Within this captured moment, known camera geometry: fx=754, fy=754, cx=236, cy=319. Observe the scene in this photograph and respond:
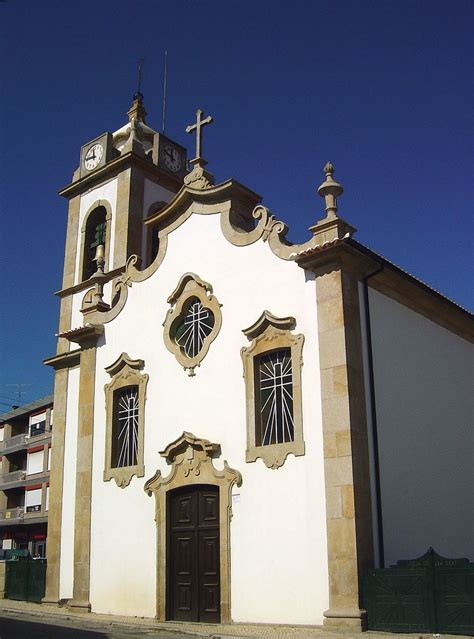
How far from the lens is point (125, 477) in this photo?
51.7 ft

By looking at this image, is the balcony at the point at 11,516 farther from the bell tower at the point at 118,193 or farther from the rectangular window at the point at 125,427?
the rectangular window at the point at 125,427

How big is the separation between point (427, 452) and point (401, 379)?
153 centimetres

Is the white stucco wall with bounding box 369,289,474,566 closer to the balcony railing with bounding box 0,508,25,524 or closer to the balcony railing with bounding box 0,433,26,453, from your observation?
the balcony railing with bounding box 0,508,25,524

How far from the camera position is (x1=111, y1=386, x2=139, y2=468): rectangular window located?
16094mm

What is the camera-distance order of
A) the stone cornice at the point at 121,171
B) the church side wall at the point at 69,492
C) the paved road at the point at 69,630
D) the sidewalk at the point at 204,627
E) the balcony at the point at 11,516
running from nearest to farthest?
1. the sidewalk at the point at 204,627
2. the paved road at the point at 69,630
3. the church side wall at the point at 69,492
4. the stone cornice at the point at 121,171
5. the balcony at the point at 11,516

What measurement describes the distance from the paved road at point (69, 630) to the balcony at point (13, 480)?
1248 inches

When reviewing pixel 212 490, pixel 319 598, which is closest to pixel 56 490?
pixel 212 490

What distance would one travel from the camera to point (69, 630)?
12.5 metres

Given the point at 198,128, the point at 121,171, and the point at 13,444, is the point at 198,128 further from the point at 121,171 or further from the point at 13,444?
the point at 13,444

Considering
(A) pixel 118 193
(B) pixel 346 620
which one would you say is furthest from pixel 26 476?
(B) pixel 346 620

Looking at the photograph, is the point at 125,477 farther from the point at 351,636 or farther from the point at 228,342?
the point at 351,636

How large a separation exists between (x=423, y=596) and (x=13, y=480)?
1527 inches

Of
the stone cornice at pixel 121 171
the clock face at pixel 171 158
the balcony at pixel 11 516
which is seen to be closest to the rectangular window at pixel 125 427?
the stone cornice at pixel 121 171

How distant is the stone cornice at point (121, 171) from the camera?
21.1 metres
